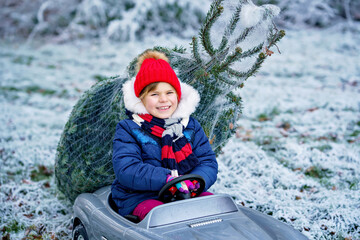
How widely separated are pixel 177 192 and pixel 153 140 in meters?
0.45

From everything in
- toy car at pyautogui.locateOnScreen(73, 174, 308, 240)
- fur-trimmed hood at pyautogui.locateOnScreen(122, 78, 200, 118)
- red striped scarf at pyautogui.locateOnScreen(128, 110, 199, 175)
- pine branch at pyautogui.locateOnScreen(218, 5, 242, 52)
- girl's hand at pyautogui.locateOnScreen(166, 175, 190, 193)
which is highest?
pine branch at pyautogui.locateOnScreen(218, 5, 242, 52)

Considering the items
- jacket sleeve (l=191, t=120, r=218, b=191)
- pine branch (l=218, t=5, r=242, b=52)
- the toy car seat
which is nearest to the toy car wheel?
the toy car seat

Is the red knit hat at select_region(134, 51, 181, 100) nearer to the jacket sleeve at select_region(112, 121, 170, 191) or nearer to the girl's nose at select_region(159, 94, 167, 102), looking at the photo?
the girl's nose at select_region(159, 94, 167, 102)

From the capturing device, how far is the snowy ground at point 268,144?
11.8 ft

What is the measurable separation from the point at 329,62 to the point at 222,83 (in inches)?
329

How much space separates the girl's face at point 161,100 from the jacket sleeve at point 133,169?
0.29m

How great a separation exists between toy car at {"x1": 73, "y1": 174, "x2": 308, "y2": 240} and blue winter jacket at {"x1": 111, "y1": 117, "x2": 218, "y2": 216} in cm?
11

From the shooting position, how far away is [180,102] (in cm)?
288

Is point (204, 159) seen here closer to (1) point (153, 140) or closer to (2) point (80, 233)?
(1) point (153, 140)

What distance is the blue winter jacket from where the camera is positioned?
98.6 inches

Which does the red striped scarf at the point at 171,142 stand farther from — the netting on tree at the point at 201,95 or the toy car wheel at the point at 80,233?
the toy car wheel at the point at 80,233

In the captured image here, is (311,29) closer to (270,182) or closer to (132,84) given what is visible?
(270,182)

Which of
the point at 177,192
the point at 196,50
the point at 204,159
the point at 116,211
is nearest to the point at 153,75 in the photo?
the point at 196,50

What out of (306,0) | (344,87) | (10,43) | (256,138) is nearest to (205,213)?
(256,138)
